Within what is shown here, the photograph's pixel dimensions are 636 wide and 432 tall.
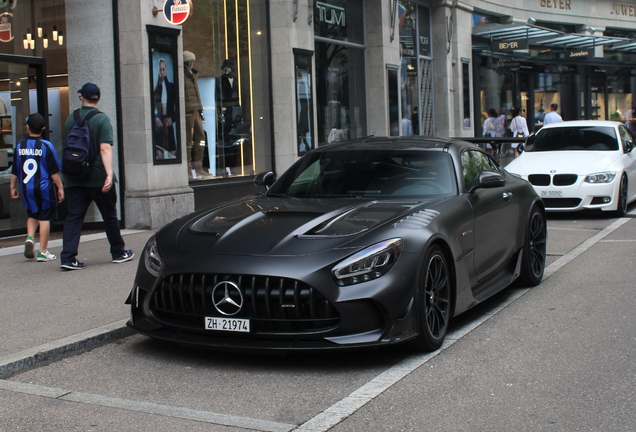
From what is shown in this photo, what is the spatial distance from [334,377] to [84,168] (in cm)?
448

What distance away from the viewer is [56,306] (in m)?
6.87

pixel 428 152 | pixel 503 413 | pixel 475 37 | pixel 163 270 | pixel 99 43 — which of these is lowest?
pixel 503 413

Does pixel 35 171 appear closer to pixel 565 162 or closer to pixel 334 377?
pixel 334 377

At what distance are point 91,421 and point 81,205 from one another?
4.72 m

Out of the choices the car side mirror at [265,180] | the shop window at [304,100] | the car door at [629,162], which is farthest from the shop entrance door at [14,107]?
the car door at [629,162]

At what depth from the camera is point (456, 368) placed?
201 inches

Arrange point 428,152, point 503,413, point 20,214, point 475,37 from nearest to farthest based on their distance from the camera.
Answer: point 503,413 < point 428,152 < point 20,214 < point 475,37

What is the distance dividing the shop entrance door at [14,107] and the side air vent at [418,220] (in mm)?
7338

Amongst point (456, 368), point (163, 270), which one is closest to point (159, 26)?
point (163, 270)

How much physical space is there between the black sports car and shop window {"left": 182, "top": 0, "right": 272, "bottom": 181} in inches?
308

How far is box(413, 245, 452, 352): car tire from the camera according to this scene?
17.2ft

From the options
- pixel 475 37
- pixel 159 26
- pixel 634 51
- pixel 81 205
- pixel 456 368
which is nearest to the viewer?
pixel 456 368

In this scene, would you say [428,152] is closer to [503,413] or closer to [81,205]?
[503,413]

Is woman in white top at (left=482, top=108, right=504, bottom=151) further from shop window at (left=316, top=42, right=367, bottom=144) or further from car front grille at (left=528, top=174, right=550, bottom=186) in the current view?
car front grille at (left=528, top=174, right=550, bottom=186)
